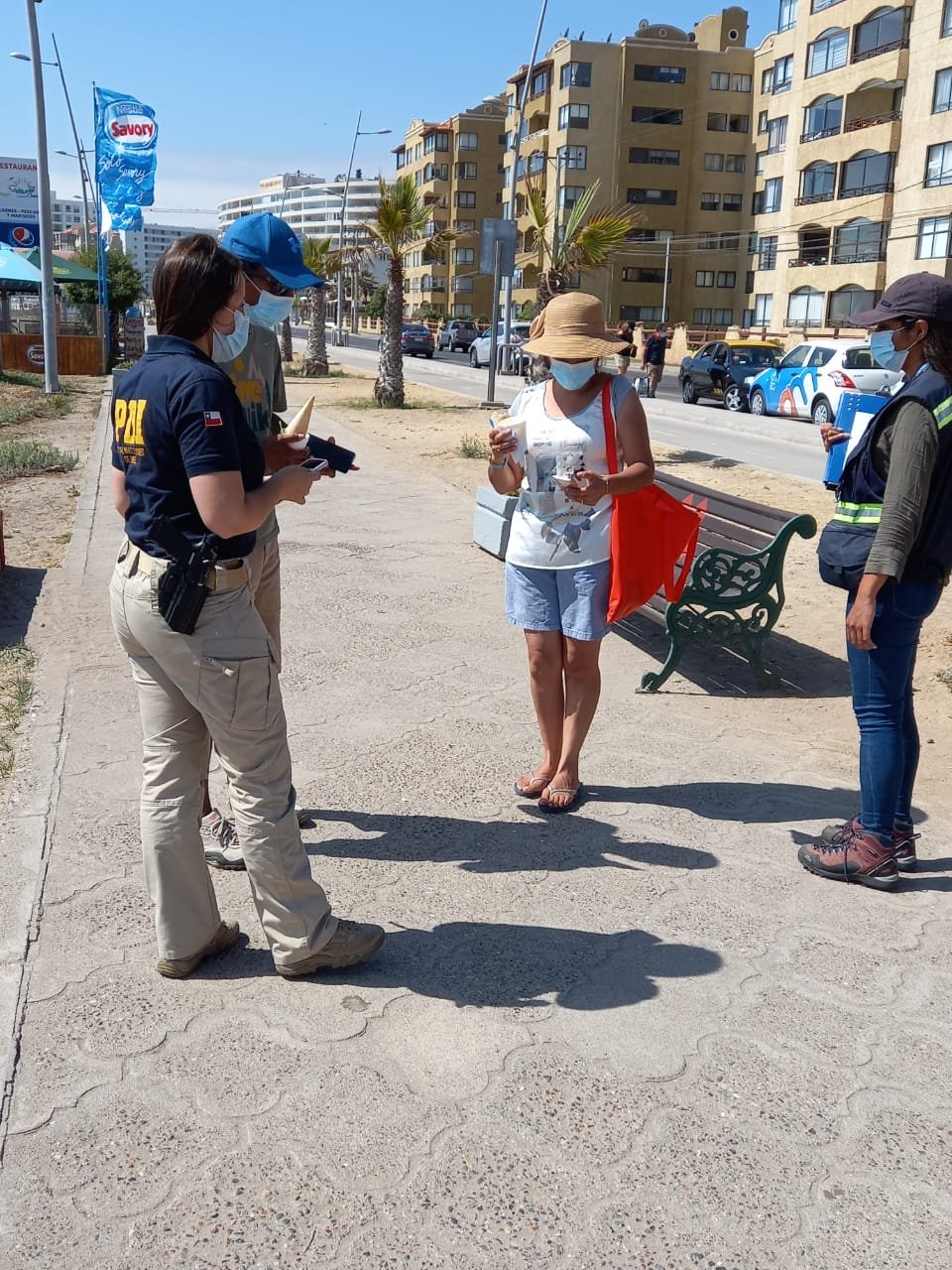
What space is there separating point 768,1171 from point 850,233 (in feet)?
186

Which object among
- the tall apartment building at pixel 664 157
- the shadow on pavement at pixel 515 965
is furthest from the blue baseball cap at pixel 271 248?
the tall apartment building at pixel 664 157

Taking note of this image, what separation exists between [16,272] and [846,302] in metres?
39.8

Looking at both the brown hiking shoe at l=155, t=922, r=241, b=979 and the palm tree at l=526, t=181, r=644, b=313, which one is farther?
the palm tree at l=526, t=181, r=644, b=313

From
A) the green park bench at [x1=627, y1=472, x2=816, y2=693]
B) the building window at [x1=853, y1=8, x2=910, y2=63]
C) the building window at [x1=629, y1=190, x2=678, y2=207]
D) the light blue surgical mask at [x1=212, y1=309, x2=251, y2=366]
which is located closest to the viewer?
the light blue surgical mask at [x1=212, y1=309, x2=251, y2=366]

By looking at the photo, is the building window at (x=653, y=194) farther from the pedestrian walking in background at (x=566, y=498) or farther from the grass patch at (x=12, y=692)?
the pedestrian walking in background at (x=566, y=498)

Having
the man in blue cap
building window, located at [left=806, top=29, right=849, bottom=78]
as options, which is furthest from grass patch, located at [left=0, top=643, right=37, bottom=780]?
building window, located at [left=806, top=29, right=849, bottom=78]

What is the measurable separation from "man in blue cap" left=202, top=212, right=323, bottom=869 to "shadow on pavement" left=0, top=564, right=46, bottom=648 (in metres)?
3.04

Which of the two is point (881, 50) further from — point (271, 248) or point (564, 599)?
point (271, 248)

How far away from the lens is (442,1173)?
246cm

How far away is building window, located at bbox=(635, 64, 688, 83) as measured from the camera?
240 feet

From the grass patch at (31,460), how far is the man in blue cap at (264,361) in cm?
964

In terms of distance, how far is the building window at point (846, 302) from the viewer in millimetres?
51828

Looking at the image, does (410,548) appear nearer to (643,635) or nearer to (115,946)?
(643,635)

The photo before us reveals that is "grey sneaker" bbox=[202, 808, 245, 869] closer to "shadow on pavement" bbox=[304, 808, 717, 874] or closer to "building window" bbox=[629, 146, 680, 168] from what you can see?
"shadow on pavement" bbox=[304, 808, 717, 874]
